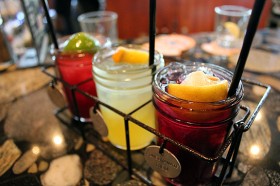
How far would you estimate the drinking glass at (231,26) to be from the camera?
3.22 ft

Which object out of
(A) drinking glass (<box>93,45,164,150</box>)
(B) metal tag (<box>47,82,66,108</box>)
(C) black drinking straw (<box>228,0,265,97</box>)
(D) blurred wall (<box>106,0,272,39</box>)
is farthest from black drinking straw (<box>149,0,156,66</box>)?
(D) blurred wall (<box>106,0,272,39</box>)

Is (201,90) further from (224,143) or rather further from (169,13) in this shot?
(169,13)

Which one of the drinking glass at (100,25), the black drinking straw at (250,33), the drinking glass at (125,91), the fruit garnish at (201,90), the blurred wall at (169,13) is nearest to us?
the black drinking straw at (250,33)

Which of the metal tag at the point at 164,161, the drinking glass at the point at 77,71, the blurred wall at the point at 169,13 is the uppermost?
the drinking glass at the point at 77,71

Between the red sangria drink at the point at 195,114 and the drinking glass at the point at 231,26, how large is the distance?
0.64 metres

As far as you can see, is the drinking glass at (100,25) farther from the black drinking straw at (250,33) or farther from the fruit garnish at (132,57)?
the black drinking straw at (250,33)

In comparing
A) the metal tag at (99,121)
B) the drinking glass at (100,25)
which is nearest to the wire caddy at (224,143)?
the metal tag at (99,121)

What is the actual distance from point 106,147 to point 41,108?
283mm

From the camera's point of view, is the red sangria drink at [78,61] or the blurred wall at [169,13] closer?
the red sangria drink at [78,61]

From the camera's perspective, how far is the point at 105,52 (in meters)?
0.56

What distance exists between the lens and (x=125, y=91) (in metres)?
0.47

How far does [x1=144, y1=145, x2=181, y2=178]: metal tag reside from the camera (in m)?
0.37

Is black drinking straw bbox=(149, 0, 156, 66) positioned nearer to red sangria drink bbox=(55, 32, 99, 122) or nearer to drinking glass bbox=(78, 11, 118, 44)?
red sangria drink bbox=(55, 32, 99, 122)

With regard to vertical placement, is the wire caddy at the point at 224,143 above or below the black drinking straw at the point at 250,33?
below
